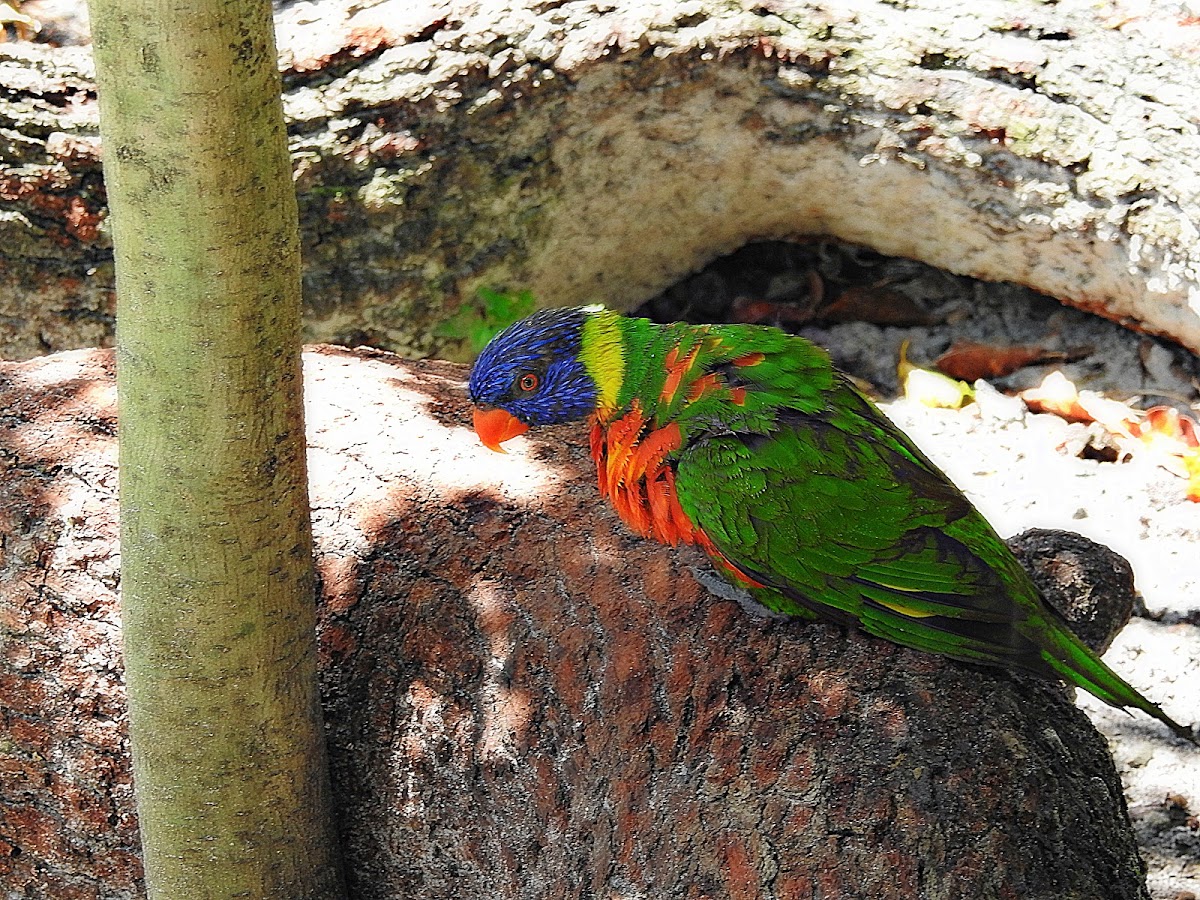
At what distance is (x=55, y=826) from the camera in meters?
2.57

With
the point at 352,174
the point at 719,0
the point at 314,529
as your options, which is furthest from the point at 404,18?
the point at 314,529

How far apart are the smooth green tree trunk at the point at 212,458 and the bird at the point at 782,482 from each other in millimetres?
782

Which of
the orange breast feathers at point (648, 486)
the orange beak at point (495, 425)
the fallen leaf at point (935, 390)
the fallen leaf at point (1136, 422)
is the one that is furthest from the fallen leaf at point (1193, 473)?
the orange beak at point (495, 425)

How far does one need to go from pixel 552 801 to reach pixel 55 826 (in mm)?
1138

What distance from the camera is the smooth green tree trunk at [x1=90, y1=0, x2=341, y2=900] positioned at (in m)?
1.69

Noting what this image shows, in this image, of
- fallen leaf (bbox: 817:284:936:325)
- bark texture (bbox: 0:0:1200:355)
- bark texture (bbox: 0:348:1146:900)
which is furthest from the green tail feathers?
fallen leaf (bbox: 817:284:936:325)

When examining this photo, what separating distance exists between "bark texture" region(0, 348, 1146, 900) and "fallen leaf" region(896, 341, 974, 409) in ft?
7.06

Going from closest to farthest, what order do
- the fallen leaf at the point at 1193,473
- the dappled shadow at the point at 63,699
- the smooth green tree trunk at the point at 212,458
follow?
the smooth green tree trunk at the point at 212,458
the dappled shadow at the point at 63,699
the fallen leaf at the point at 1193,473

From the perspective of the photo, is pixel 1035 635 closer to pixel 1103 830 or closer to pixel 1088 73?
pixel 1103 830

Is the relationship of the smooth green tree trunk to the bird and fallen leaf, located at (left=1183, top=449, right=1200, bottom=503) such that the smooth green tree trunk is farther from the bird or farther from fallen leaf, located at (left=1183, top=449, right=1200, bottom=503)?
fallen leaf, located at (left=1183, top=449, right=1200, bottom=503)

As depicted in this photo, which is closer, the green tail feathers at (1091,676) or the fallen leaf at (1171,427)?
the green tail feathers at (1091,676)

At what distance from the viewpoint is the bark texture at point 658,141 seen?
14.0ft

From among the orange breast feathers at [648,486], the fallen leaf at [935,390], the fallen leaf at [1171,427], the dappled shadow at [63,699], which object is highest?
the orange breast feathers at [648,486]

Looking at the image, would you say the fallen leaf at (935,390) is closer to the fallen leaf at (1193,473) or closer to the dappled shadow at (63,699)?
the fallen leaf at (1193,473)
